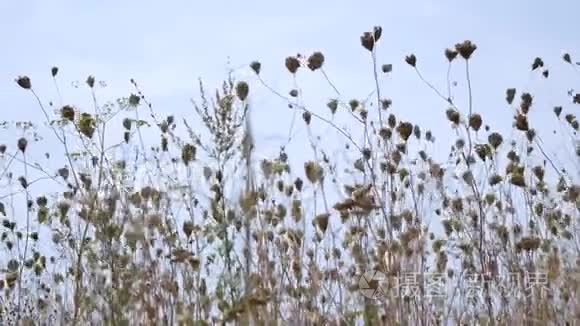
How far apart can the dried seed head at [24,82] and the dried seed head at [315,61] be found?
149 centimetres

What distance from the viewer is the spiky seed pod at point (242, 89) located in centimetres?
380

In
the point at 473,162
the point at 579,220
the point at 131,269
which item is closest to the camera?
the point at 131,269

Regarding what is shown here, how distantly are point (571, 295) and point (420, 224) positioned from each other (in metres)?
1.09

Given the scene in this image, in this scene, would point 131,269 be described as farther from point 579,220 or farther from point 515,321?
point 579,220

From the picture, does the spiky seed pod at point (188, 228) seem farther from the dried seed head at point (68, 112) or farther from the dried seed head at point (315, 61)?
the dried seed head at point (315, 61)

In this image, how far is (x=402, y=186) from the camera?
5.35 metres

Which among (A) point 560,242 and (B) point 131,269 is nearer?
(B) point 131,269

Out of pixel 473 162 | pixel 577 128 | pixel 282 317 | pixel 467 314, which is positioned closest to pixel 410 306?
pixel 467 314

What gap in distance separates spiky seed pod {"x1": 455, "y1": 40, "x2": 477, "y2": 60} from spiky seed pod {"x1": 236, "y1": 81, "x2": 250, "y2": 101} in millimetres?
1378

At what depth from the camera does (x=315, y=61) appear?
480cm

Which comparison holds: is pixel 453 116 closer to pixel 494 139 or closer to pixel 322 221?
pixel 494 139

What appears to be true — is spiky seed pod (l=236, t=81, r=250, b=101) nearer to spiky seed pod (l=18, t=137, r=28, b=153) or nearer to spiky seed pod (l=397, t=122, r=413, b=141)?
spiky seed pod (l=397, t=122, r=413, b=141)

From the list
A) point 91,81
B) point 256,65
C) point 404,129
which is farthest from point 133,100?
point 404,129

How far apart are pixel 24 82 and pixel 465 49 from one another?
7.63 ft
